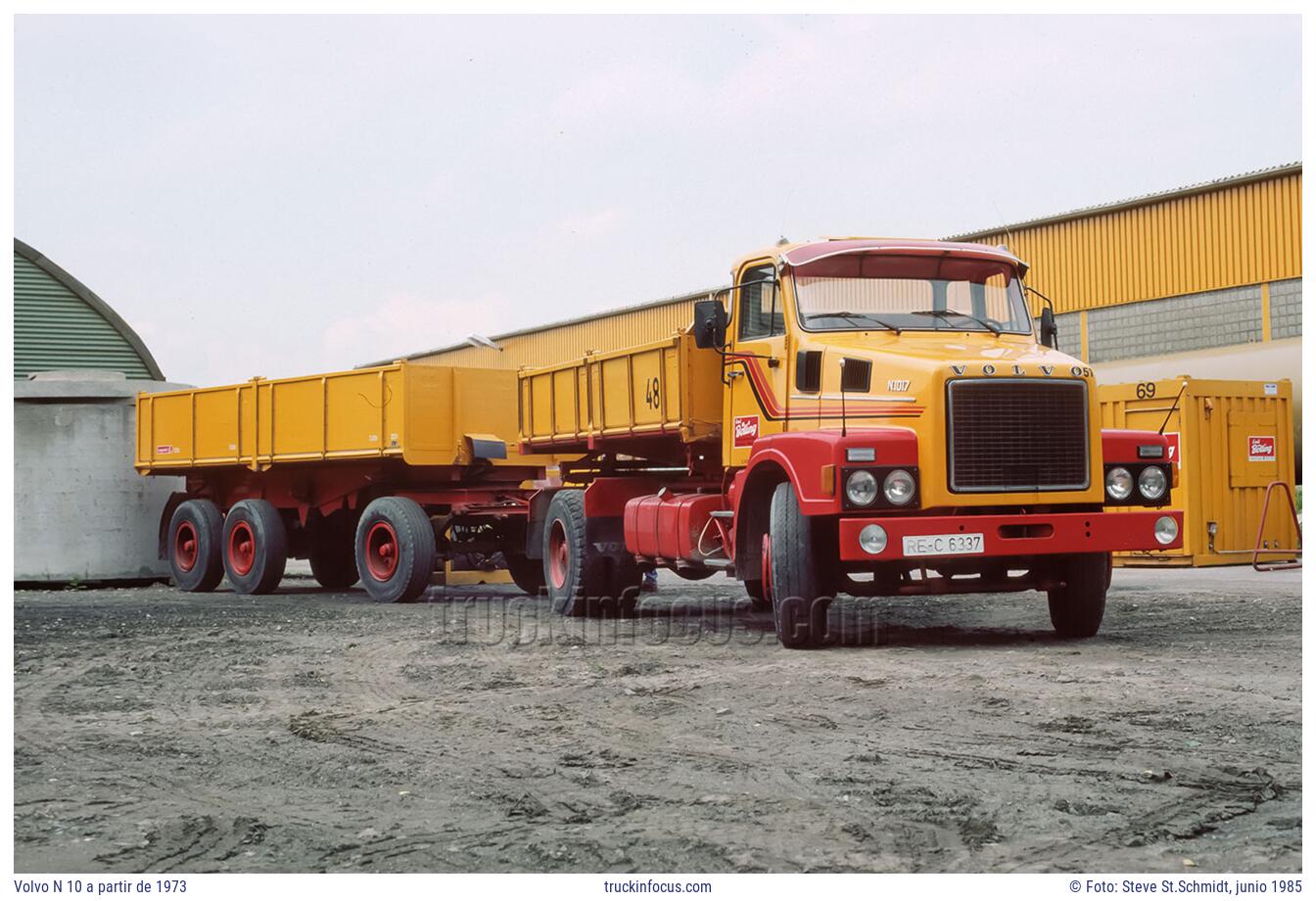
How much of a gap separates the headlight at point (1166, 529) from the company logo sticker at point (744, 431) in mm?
2796

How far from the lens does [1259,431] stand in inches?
765

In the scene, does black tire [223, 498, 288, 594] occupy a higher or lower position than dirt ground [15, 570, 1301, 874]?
higher

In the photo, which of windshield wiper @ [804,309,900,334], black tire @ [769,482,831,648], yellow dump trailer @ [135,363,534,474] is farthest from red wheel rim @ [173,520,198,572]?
black tire @ [769,482,831,648]

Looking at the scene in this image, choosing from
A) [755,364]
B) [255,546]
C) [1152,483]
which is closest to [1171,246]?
[255,546]

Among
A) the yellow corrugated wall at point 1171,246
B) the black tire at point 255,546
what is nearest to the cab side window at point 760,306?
the black tire at point 255,546

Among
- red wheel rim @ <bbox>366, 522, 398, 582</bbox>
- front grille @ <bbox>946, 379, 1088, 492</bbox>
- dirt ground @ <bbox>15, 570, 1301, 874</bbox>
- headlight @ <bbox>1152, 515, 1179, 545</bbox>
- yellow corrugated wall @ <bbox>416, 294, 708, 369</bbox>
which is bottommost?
dirt ground @ <bbox>15, 570, 1301, 874</bbox>

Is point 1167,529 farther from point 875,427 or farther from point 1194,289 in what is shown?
point 1194,289

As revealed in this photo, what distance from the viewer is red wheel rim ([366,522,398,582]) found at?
1641cm

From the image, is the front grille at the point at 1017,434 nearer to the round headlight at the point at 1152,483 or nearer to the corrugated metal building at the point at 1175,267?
the round headlight at the point at 1152,483

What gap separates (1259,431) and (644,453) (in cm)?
962

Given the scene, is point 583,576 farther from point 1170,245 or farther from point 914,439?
point 1170,245

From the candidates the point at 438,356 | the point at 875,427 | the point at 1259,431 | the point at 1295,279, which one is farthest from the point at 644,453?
the point at 438,356

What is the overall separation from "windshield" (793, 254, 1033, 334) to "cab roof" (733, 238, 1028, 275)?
44 mm

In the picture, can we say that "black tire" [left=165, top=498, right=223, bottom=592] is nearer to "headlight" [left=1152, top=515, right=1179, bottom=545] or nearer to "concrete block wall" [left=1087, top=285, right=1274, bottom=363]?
"headlight" [left=1152, top=515, right=1179, bottom=545]
